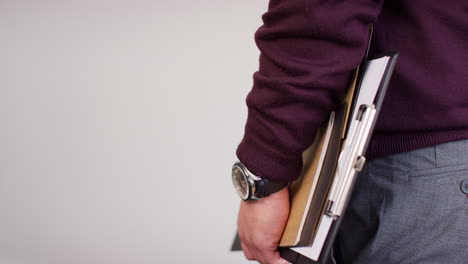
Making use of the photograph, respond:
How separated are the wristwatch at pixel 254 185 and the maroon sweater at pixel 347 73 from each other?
0.7 inches

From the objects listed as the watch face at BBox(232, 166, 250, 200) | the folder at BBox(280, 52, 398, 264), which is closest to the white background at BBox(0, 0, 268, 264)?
the watch face at BBox(232, 166, 250, 200)

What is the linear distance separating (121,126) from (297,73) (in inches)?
44.3

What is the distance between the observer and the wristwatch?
0.59 m

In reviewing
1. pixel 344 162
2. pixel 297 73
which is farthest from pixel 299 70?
pixel 344 162

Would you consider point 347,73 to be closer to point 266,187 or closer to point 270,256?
point 266,187

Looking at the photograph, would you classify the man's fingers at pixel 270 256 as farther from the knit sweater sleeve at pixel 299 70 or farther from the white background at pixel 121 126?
the white background at pixel 121 126

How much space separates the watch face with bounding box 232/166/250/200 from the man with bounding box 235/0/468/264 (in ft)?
0.06

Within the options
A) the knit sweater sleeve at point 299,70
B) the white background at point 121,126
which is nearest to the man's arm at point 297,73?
the knit sweater sleeve at point 299,70

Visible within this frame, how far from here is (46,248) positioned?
5.47ft

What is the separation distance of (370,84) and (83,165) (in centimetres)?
130

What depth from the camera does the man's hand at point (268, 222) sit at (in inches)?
24.2

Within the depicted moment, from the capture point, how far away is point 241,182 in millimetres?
632

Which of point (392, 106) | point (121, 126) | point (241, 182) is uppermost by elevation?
point (392, 106)

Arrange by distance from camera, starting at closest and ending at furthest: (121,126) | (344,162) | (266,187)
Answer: (344,162), (266,187), (121,126)
